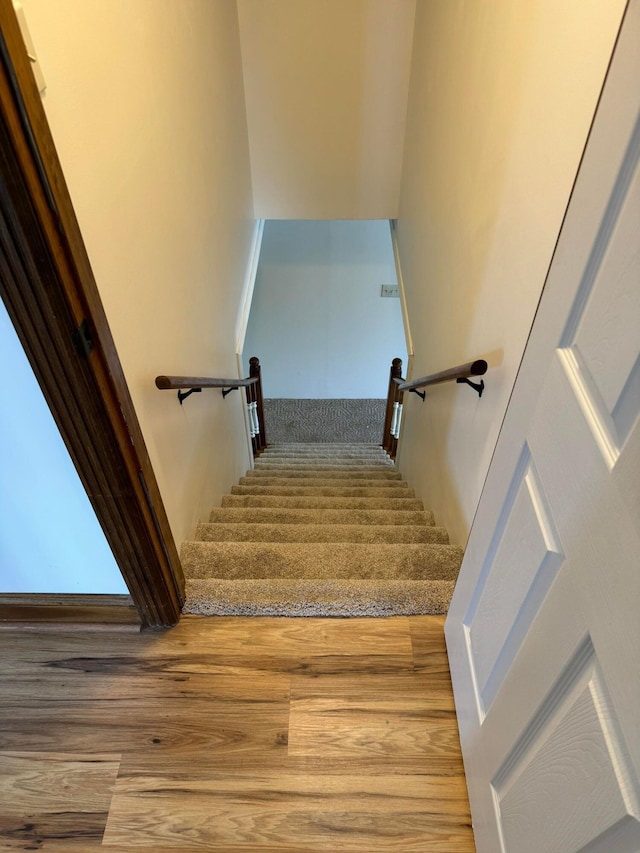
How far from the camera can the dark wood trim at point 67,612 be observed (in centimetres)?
139

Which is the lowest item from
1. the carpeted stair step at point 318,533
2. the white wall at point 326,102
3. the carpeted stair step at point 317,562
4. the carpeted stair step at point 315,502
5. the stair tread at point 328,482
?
the stair tread at point 328,482

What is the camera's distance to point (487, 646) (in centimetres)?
103

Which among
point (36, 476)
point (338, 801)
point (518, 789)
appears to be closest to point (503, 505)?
point (518, 789)

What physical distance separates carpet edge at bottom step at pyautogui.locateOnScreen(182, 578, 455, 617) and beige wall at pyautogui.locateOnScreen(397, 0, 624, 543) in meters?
0.39

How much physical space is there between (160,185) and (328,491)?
1825 millimetres

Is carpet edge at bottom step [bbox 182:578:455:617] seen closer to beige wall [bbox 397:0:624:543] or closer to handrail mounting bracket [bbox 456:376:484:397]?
Answer: beige wall [bbox 397:0:624:543]

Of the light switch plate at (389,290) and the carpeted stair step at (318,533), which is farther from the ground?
the carpeted stair step at (318,533)

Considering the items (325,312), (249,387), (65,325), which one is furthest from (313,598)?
(325,312)

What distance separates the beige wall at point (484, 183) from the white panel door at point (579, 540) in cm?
44

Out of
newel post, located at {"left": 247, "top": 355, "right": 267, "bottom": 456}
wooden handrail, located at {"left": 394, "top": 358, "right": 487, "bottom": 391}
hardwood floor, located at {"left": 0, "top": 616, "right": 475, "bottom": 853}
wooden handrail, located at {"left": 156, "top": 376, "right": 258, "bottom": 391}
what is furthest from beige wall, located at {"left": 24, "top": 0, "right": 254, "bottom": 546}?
wooden handrail, located at {"left": 394, "top": 358, "right": 487, "bottom": 391}

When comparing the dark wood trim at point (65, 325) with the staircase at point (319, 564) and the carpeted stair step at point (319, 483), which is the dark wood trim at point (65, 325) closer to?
the staircase at point (319, 564)

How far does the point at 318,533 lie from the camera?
1.91 m

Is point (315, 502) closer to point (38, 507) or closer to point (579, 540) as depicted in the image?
point (38, 507)

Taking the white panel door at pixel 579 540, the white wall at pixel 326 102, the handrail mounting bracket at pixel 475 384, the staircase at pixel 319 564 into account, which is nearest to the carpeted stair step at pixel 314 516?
the staircase at pixel 319 564
